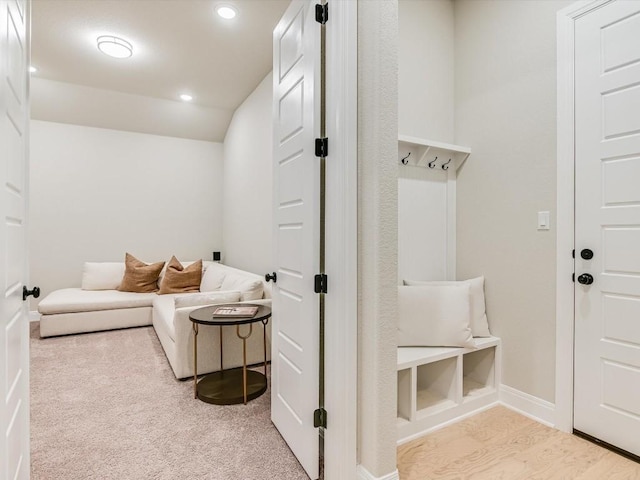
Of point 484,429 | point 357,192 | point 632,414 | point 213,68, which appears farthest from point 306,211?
point 213,68

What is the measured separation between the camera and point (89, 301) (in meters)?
4.08

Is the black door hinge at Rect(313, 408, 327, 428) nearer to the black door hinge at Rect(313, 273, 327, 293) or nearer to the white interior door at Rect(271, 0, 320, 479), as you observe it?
the white interior door at Rect(271, 0, 320, 479)

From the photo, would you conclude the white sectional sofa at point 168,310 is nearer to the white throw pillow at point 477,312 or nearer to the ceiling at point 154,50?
the white throw pillow at point 477,312

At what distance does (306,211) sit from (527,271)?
4.99 ft

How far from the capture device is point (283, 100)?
205 cm

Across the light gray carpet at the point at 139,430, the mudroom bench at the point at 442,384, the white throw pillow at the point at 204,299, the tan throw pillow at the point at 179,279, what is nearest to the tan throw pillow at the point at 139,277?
the tan throw pillow at the point at 179,279

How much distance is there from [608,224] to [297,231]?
5.38 feet

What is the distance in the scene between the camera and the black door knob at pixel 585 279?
196 cm

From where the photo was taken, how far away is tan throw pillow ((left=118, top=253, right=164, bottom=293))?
460cm

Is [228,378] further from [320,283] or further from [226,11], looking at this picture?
[226,11]

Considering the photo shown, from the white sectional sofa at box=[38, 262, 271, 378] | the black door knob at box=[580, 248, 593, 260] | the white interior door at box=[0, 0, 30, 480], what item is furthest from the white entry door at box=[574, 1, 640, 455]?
the white interior door at box=[0, 0, 30, 480]

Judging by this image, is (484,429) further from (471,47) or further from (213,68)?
(213,68)

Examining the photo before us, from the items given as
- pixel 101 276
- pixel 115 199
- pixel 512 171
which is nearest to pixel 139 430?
pixel 512 171

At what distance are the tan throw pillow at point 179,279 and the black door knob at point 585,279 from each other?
3983 mm
